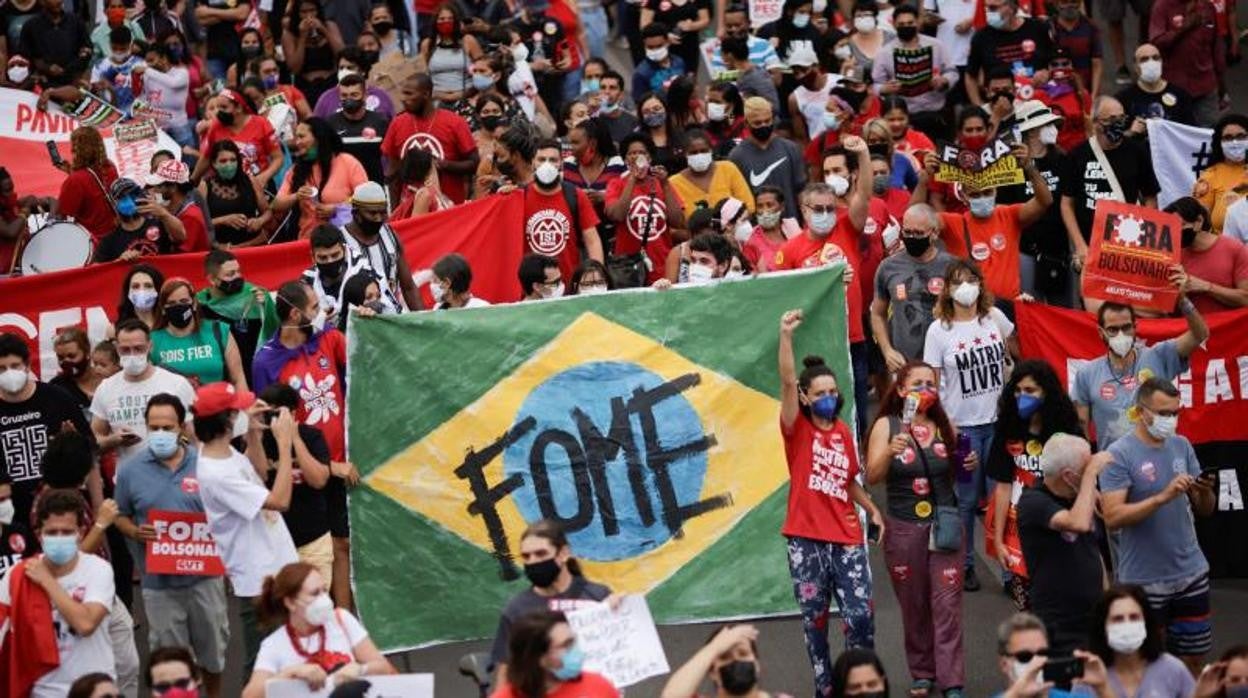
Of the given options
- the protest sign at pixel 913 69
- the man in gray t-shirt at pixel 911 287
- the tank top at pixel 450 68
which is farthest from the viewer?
the protest sign at pixel 913 69

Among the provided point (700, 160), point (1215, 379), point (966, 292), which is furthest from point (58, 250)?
point (1215, 379)

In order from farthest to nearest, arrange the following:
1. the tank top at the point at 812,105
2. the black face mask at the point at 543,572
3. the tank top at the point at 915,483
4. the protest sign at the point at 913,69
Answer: the protest sign at the point at 913,69 → the tank top at the point at 812,105 → the tank top at the point at 915,483 → the black face mask at the point at 543,572

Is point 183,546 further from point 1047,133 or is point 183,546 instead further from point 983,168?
point 1047,133

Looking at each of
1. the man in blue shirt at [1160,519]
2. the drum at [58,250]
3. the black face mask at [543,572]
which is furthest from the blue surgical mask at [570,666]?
the drum at [58,250]

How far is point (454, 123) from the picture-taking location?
18.2m

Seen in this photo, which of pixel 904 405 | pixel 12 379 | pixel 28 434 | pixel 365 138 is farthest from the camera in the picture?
pixel 365 138

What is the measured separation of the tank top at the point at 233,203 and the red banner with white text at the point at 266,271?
1.58 metres

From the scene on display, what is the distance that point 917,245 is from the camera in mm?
15031

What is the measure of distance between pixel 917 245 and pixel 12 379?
5103mm

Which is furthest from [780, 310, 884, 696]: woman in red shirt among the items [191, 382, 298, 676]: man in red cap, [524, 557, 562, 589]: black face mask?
[191, 382, 298, 676]: man in red cap

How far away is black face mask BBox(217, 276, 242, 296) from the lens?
1487cm

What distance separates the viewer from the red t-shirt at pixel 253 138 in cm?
1922

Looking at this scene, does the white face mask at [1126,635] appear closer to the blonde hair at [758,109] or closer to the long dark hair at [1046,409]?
the long dark hair at [1046,409]

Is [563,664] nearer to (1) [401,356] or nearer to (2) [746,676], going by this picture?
(2) [746,676]
